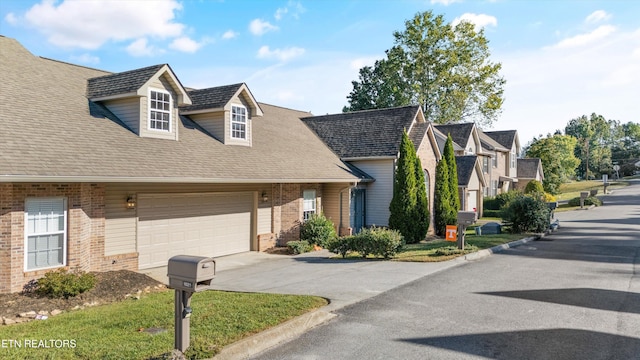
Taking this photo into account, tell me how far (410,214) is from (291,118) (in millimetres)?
9647

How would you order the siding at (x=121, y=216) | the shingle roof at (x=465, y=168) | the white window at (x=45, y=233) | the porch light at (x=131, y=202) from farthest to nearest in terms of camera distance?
1. the shingle roof at (x=465, y=168)
2. the porch light at (x=131, y=202)
3. the siding at (x=121, y=216)
4. the white window at (x=45, y=233)

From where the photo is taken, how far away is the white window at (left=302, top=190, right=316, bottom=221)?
20.6 m

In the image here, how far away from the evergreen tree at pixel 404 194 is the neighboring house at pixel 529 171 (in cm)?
3606

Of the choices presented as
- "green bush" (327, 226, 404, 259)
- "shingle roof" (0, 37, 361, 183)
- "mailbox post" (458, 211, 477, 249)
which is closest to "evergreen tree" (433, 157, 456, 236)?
"shingle roof" (0, 37, 361, 183)

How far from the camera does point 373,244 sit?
15648 millimetres

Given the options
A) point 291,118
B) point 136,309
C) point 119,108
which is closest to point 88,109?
point 119,108

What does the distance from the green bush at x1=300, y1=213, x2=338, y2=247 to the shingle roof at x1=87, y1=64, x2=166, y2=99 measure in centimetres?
888

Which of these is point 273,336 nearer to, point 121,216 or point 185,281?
point 185,281

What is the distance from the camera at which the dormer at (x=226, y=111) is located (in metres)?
17.9

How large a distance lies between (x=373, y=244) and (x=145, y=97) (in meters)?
9.25

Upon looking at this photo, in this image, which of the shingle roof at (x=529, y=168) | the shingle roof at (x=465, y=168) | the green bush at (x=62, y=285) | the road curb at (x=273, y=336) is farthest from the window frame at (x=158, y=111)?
the shingle roof at (x=529, y=168)

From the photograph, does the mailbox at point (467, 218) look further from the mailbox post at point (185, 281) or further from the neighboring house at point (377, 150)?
the mailbox post at point (185, 281)

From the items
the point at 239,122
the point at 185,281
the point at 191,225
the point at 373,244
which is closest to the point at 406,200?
the point at 373,244

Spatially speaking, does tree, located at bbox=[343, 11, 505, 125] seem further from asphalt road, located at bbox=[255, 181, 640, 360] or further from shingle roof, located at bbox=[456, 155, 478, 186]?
asphalt road, located at bbox=[255, 181, 640, 360]
